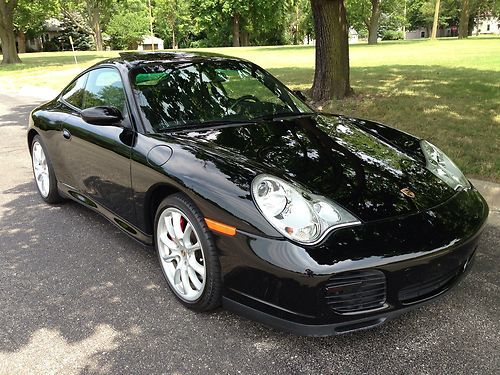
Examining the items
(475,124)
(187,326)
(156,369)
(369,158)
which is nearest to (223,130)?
(369,158)

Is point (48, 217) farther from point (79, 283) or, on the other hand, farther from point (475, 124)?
point (475, 124)

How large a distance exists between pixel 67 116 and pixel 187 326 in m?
2.42

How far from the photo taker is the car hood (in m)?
2.63

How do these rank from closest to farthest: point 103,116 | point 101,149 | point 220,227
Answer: point 220,227 < point 103,116 < point 101,149

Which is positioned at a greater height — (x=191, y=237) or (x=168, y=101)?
(x=168, y=101)

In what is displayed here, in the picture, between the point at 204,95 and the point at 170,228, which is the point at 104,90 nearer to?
the point at 204,95

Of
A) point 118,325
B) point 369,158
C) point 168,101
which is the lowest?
point 118,325

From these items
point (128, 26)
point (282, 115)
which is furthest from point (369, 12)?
point (282, 115)

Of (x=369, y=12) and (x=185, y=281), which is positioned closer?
(x=185, y=281)

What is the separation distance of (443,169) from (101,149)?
2436mm

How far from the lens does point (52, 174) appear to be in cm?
469

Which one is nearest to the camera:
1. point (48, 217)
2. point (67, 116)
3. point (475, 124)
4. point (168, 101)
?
point (168, 101)

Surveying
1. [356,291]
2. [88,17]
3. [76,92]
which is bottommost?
[356,291]

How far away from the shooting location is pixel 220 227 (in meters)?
2.60
